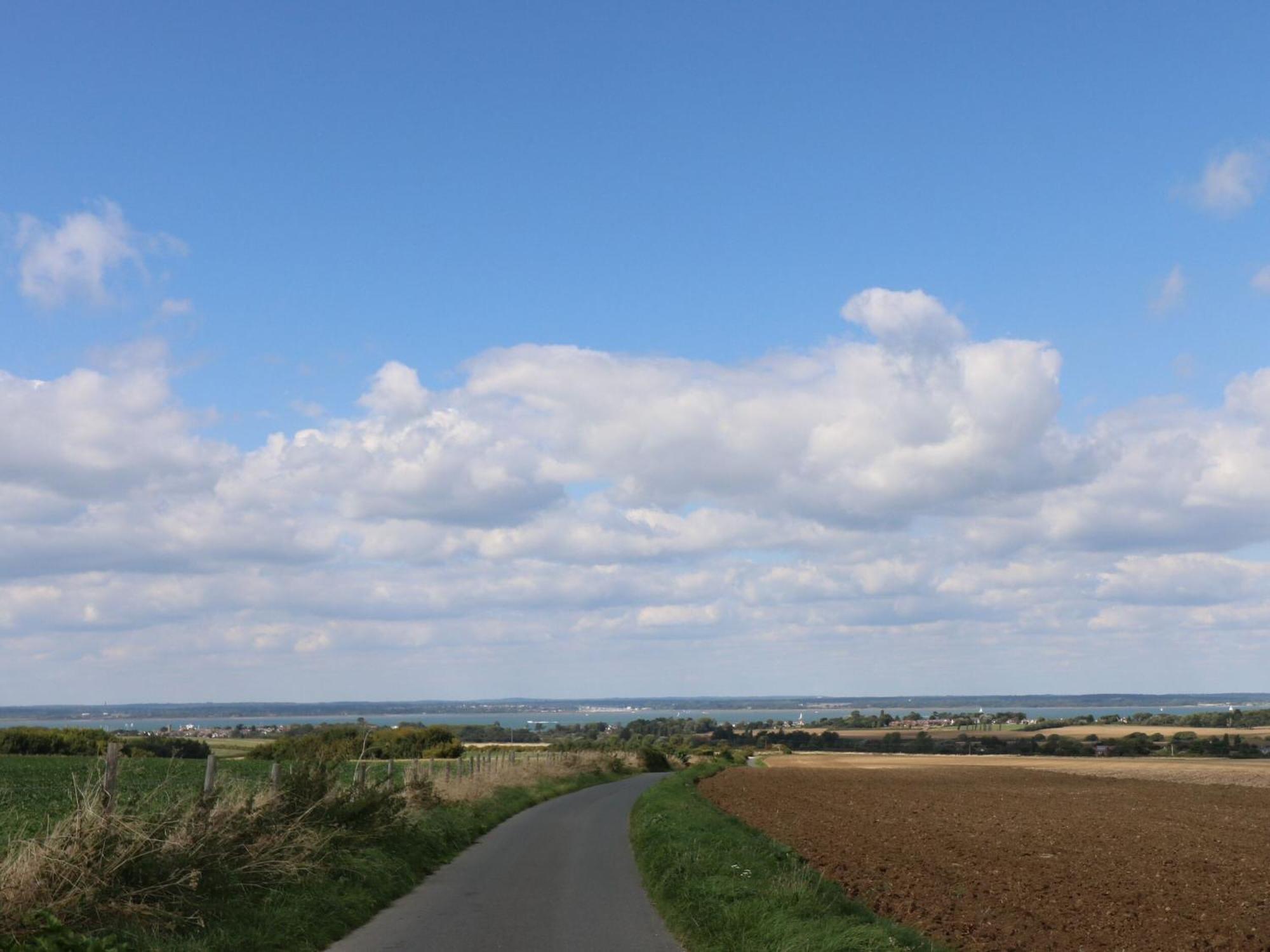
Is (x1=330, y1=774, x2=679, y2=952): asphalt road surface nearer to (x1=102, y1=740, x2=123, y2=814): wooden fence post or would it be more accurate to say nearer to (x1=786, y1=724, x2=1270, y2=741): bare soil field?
(x1=102, y1=740, x2=123, y2=814): wooden fence post

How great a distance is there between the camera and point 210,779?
15062 millimetres

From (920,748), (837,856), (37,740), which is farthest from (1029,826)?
(920,748)

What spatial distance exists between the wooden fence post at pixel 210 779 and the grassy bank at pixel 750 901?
6.13 m

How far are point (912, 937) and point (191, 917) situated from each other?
308 inches

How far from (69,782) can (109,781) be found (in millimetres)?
31396

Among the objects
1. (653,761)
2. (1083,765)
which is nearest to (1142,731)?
(1083,765)

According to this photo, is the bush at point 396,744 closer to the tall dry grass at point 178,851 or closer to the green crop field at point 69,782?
the green crop field at point 69,782

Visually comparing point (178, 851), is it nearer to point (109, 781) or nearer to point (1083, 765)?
point (109, 781)

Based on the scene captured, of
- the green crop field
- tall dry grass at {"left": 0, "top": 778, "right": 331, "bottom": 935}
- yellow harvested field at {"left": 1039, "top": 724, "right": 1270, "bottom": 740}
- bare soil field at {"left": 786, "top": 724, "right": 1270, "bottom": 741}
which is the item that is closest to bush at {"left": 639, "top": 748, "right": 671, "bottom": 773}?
the green crop field

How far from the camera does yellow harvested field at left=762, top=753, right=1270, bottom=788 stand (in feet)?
228

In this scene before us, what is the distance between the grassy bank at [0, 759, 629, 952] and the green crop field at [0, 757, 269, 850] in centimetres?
58

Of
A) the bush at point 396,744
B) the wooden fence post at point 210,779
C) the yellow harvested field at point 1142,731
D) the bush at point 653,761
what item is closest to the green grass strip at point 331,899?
the wooden fence post at point 210,779

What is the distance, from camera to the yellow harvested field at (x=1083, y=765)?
69419 millimetres

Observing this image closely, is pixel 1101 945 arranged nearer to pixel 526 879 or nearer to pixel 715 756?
pixel 526 879
